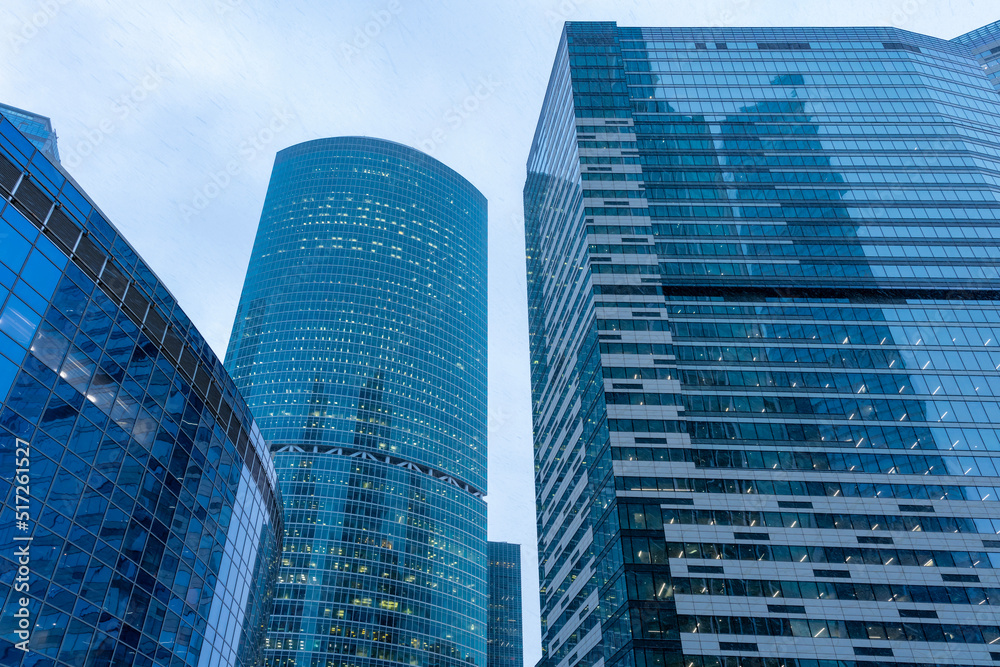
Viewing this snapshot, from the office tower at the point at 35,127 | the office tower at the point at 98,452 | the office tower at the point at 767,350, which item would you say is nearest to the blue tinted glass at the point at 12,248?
the office tower at the point at 98,452

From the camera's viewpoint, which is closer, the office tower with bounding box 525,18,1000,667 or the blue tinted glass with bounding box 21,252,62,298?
the blue tinted glass with bounding box 21,252,62,298

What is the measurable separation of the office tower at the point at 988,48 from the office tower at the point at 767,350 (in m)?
47.5

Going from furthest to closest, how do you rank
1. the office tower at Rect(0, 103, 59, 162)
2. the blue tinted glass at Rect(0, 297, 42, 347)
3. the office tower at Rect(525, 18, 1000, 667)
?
1. the office tower at Rect(0, 103, 59, 162)
2. the office tower at Rect(525, 18, 1000, 667)
3. the blue tinted glass at Rect(0, 297, 42, 347)

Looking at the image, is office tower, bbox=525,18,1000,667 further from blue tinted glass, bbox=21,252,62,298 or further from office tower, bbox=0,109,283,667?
blue tinted glass, bbox=21,252,62,298

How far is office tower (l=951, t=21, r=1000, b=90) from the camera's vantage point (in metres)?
161

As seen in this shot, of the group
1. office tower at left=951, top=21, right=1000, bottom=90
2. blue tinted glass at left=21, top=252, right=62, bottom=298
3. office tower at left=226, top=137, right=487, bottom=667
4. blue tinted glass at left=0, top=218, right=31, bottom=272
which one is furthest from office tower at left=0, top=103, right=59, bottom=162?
office tower at left=951, top=21, right=1000, bottom=90

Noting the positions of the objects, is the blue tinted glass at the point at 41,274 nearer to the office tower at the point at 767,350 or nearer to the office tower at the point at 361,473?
the office tower at the point at 767,350

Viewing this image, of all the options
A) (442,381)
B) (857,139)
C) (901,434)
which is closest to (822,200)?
(857,139)

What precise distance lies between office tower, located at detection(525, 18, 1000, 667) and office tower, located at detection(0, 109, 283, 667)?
132ft

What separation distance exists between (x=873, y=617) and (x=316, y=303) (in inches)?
5941

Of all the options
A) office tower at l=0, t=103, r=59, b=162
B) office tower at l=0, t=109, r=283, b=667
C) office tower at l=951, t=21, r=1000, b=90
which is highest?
office tower at l=951, t=21, r=1000, b=90

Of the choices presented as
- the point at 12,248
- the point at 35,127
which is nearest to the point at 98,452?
the point at 12,248

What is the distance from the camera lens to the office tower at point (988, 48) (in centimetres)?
16138

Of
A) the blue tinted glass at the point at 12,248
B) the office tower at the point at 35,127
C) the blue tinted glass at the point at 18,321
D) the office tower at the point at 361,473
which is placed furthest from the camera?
the office tower at the point at 361,473
